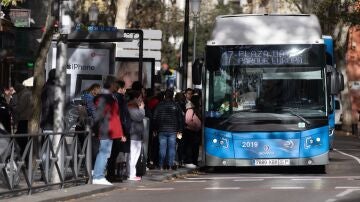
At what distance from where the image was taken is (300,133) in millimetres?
21250

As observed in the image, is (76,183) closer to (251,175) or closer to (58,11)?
(58,11)

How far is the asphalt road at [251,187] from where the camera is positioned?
15.7 meters

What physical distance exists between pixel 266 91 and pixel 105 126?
4.88 m

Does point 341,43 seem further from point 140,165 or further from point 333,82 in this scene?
point 140,165

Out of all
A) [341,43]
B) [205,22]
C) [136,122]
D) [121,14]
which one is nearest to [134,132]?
[136,122]

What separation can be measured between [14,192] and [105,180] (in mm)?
3441

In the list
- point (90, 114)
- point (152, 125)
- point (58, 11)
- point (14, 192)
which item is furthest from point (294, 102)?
point (14, 192)

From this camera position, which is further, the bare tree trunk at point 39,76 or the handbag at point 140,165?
the handbag at point 140,165

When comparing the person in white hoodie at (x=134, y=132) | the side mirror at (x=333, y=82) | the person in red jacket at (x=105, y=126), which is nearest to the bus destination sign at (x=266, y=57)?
the side mirror at (x=333, y=82)

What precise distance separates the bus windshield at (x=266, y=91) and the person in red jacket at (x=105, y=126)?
422 centimetres

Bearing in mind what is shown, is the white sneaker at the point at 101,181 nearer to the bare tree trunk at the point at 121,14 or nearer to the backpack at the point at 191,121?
the backpack at the point at 191,121

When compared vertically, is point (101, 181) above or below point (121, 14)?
below

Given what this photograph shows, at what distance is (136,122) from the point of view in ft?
64.2

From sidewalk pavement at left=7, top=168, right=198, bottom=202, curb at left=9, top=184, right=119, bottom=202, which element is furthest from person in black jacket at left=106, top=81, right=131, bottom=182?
curb at left=9, top=184, right=119, bottom=202
